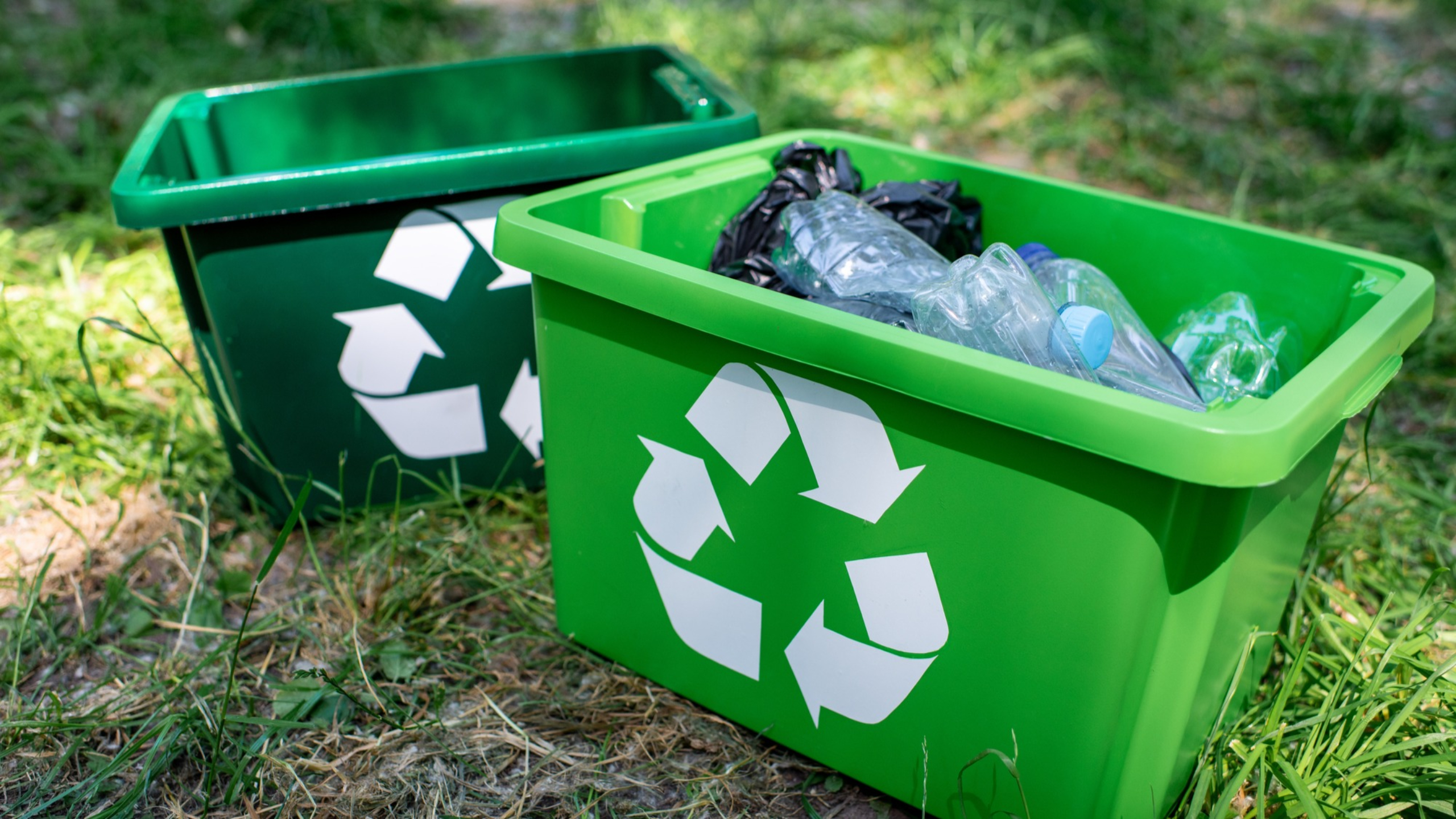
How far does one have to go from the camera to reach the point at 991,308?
111 centimetres

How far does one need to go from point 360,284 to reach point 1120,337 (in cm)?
100

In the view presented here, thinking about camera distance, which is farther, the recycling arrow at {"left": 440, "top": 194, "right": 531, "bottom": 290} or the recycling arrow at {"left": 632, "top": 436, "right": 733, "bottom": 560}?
the recycling arrow at {"left": 440, "top": 194, "right": 531, "bottom": 290}

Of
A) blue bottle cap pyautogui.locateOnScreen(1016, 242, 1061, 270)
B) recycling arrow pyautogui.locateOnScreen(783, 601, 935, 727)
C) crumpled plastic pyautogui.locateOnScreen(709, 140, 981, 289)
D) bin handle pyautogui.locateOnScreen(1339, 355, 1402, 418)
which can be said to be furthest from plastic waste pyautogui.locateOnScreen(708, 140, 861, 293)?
bin handle pyautogui.locateOnScreen(1339, 355, 1402, 418)

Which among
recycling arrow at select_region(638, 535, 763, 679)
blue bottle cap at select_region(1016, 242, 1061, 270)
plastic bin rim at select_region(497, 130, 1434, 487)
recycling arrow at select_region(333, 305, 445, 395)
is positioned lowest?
recycling arrow at select_region(638, 535, 763, 679)

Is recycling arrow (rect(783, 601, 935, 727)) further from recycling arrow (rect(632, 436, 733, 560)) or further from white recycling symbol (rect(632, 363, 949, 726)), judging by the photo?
recycling arrow (rect(632, 436, 733, 560))

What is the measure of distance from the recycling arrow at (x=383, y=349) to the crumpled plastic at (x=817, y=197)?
17.4 inches

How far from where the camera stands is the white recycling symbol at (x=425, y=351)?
142 centimetres

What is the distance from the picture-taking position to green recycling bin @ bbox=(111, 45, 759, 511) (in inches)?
52.8

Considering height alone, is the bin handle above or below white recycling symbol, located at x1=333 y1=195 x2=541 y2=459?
above

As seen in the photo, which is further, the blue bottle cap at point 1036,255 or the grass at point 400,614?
the blue bottle cap at point 1036,255

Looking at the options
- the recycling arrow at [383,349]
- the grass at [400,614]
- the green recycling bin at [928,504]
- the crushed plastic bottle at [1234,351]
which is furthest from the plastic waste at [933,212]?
the recycling arrow at [383,349]

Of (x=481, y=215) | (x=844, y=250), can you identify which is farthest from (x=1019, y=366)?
(x=481, y=215)

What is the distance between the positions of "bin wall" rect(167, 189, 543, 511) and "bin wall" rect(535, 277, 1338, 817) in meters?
0.34

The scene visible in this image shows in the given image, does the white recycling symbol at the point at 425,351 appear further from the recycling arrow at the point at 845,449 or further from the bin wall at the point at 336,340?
the recycling arrow at the point at 845,449
